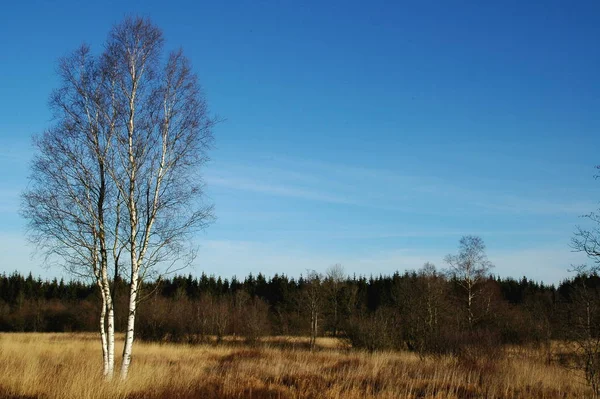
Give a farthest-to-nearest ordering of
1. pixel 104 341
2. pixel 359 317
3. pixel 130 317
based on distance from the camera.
Result: 1. pixel 359 317
2. pixel 104 341
3. pixel 130 317

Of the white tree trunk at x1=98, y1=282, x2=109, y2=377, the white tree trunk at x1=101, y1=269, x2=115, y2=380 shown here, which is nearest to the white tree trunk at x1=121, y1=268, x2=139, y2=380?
the white tree trunk at x1=101, y1=269, x2=115, y2=380

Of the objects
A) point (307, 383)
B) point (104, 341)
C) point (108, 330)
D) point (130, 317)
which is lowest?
point (307, 383)

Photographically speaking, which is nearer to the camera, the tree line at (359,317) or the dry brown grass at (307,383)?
the dry brown grass at (307,383)

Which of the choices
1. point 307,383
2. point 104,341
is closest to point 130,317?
point 104,341

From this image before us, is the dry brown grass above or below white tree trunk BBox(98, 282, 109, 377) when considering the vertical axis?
below

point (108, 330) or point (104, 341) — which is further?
point (104, 341)

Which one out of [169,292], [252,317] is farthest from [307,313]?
[169,292]

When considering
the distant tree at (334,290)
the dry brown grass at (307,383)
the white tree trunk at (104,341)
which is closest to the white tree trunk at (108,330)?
the white tree trunk at (104,341)

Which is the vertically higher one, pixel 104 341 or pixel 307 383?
pixel 104 341

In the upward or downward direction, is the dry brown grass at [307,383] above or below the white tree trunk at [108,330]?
below

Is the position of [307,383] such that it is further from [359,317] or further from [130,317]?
[359,317]

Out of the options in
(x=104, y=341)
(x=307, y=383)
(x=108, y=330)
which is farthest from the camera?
(x=307, y=383)

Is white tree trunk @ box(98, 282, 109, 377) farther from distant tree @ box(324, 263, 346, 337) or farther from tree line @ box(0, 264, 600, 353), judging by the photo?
distant tree @ box(324, 263, 346, 337)

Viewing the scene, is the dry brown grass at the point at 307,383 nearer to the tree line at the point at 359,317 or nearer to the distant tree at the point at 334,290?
the tree line at the point at 359,317
